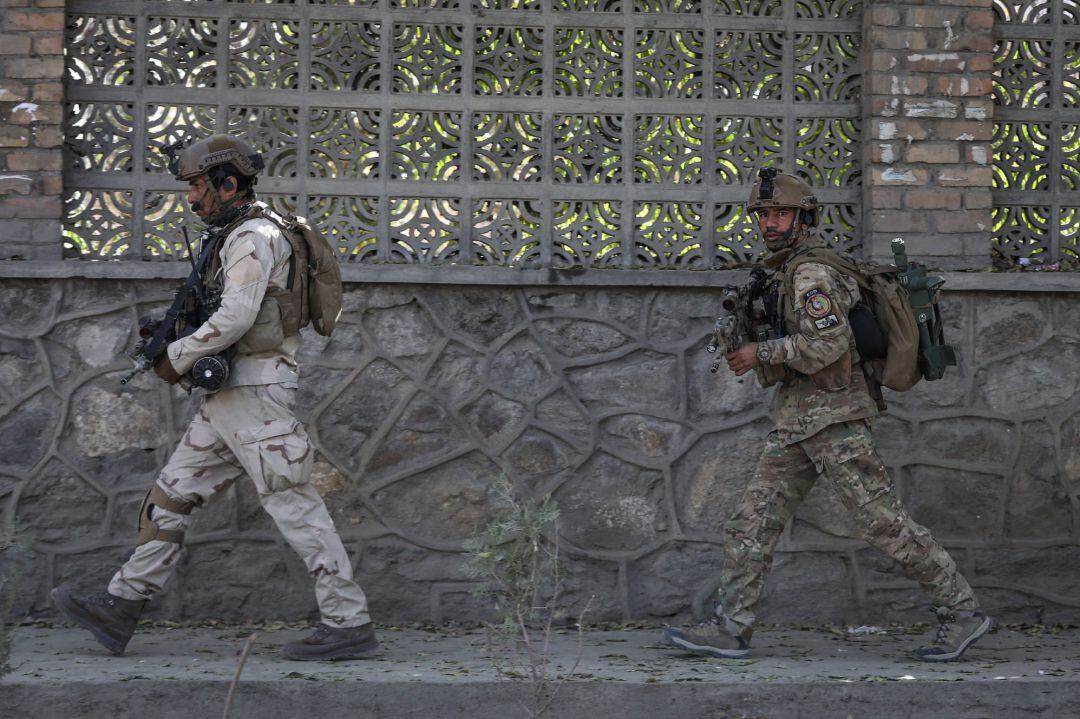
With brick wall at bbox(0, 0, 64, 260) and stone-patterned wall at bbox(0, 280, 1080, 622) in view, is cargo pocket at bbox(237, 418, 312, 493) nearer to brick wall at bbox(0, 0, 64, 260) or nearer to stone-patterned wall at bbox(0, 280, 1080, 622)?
stone-patterned wall at bbox(0, 280, 1080, 622)

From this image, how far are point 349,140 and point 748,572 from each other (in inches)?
106

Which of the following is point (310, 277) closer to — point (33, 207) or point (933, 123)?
point (33, 207)

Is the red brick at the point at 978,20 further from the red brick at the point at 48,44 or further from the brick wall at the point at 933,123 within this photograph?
the red brick at the point at 48,44

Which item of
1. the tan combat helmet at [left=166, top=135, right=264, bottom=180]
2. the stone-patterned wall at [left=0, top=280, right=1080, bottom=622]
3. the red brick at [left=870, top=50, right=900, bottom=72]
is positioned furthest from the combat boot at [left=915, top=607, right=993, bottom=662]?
the tan combat helmet at [left=166, top=135, right=264, bottom=180]

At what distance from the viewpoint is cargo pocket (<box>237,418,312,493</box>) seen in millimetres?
5320

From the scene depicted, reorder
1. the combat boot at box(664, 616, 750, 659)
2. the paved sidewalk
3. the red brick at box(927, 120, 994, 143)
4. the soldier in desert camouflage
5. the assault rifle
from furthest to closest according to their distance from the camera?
the red brick at box(927, 120, 994, 143)
the combat boot at box(664, 616, 750, 659)
the soldier in desert camouflage
the assault rifle
the paved sidewalk

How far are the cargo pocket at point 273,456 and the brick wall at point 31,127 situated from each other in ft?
5.46

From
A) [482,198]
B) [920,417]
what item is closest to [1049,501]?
[920,417]

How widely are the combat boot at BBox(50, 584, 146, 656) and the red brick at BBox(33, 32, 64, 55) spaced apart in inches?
96.8

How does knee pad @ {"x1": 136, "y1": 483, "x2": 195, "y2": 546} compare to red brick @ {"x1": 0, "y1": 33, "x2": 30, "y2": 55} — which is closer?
knee pad @ {"x1": 136, "y1": 483, "x2": 195, "y2": 546}

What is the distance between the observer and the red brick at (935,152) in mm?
6605

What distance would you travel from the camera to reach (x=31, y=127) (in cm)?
636

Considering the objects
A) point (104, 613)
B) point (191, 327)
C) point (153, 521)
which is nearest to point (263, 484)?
point (153, 521)

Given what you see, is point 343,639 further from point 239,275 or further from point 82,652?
point 239,275
